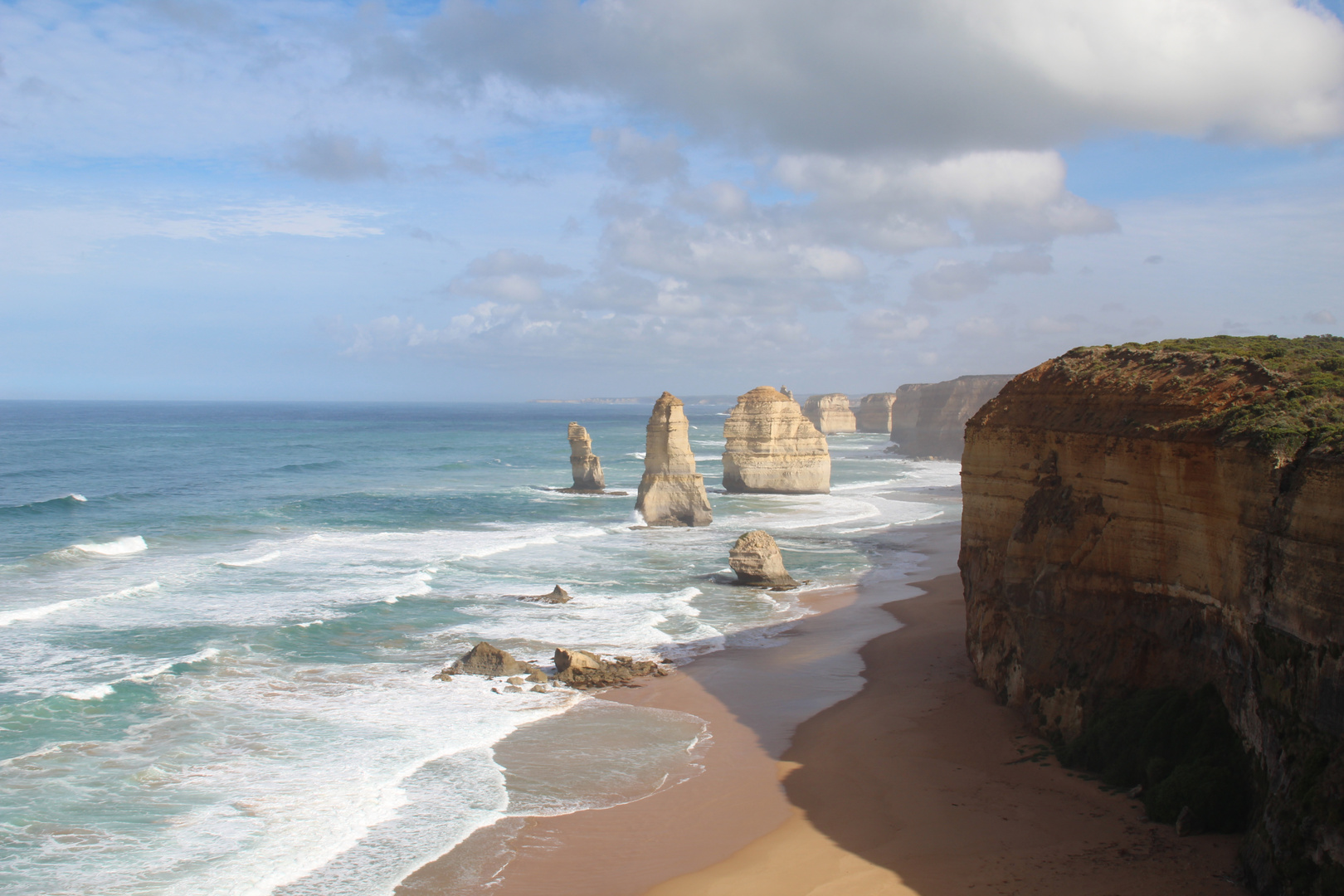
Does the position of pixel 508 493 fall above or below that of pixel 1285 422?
below

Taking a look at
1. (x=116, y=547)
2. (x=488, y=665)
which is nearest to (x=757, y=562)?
(x=488, y=665)

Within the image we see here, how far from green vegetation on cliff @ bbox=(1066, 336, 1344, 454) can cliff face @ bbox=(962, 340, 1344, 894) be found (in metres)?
0.05

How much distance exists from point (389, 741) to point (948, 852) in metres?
10.5

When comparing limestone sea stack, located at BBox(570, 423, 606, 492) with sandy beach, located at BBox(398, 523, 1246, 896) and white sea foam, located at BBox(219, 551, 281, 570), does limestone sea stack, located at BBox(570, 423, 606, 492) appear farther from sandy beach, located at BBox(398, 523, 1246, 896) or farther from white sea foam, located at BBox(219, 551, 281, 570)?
sandy beach, located at BBox(398, 523, 1246, 896)

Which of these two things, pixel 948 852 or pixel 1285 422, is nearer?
pixel 1285 422

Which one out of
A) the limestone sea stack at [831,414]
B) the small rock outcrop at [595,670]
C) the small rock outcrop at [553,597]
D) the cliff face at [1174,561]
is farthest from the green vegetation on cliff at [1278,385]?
the limestone sea stack at [831,414]

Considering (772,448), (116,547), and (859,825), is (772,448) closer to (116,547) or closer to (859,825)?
(116,547)

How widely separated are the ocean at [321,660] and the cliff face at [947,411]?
40.4 meters

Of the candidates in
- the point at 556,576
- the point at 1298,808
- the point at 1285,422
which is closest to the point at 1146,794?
the point at 1298,808

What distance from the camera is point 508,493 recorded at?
2386 inches

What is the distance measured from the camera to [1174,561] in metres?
13.2

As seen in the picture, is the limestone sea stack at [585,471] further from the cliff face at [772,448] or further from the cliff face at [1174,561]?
the cliff face at [1174,561]

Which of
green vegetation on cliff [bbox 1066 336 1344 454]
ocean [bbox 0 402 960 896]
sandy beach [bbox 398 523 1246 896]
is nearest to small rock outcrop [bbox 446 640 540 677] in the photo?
ocean [bbox 0 402 960 896]

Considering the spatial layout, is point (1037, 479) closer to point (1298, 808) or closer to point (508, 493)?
point (1298, 808)
